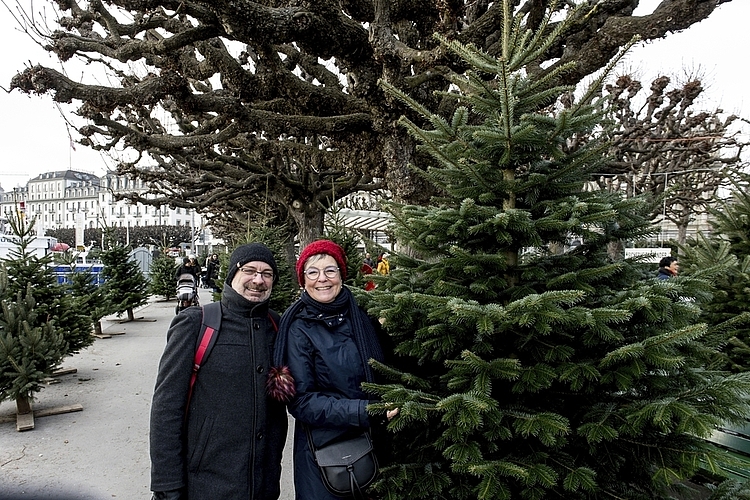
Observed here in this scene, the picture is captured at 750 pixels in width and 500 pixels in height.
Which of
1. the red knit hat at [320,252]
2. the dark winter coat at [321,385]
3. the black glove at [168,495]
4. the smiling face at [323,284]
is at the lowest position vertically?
the black glove at [168,495]

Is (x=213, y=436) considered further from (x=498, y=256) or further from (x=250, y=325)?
(x=498, y=256)

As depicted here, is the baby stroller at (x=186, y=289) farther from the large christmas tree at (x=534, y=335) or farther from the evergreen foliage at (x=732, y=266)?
the large christmas tree at (x=534, y=335)

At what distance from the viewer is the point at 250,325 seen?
275 centimetres

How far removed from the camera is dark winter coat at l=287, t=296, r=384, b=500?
93.7 inches

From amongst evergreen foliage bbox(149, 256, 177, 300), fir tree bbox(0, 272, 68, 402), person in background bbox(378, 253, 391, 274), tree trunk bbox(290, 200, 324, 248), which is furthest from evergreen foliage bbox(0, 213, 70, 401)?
evergreen foliage bbox(149, 256, 177, 300)

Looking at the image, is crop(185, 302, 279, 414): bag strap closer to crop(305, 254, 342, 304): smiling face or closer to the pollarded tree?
crop(305, 254, 342, 304): smiling face

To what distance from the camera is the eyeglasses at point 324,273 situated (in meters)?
2.66

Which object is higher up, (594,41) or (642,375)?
(594,41)

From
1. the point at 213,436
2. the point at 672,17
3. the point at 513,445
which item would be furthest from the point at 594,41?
the point at 213,436

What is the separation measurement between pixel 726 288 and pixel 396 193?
400 cm

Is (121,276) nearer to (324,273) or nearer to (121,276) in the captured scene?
(121,276)

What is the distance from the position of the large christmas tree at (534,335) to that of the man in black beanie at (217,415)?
0.70 m

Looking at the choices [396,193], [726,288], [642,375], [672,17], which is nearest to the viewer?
[642,375]

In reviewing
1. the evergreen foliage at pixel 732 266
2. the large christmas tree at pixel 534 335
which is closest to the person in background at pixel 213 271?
the evergreen foliage at pixel 732 266
